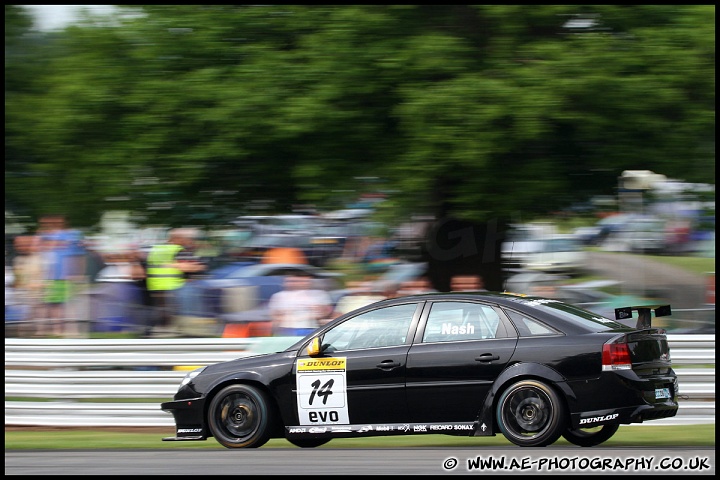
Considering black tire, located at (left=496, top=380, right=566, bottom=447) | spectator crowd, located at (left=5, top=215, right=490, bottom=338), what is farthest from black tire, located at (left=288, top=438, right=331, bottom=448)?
spectator crowd, located at (left=5, top=215, right=490, bottom=338)

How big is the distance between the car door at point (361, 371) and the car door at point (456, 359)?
11 centimetres

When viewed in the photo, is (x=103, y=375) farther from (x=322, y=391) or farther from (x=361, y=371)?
(x=361, y=371)

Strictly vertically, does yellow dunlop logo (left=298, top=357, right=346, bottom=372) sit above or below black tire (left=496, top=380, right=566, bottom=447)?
above

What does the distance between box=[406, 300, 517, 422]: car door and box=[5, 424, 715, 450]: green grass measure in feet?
2.91

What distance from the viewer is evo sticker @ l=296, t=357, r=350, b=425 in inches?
328

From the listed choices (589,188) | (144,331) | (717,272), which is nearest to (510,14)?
(589,188)

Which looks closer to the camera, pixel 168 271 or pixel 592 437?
pixel 592 437

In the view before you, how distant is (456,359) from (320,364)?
1.14 metres

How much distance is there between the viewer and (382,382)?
821 centimetres

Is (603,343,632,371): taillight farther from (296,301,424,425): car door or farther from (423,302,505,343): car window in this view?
(296,301,424,425): car door

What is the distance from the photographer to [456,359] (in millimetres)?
8047

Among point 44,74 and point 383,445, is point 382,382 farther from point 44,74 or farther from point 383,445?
point 44,74

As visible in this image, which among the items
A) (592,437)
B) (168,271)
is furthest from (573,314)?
(168,271)

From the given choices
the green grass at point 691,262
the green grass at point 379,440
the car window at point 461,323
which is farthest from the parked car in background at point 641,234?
the car window at point 461,323
